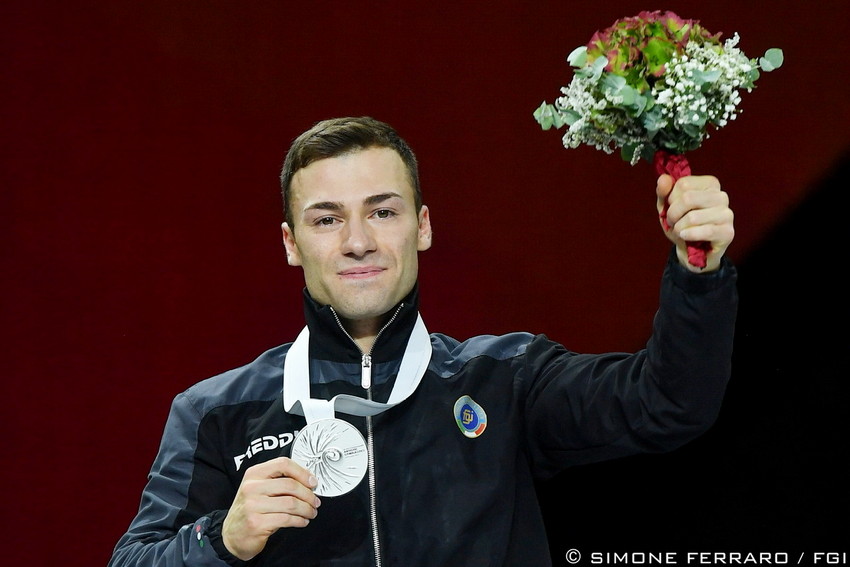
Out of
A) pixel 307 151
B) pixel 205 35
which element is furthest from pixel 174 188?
pixel 307 151

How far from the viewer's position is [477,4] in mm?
3004

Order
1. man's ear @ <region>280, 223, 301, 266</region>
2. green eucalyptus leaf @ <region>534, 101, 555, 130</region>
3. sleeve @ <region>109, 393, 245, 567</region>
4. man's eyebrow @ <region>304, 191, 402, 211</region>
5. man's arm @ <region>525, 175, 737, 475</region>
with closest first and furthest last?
man's arm @ <region>525, 175, 737, 475</region> → green eucalyptus leaf @ <region>534, 101, 555, 130</region> → sleeve @ <region>109, 393, 245, 567</region> → man's eyebrow @ <region>304, 191, 402, 211</region> → man's ear @ <region>280, 223, 301, 266</region>

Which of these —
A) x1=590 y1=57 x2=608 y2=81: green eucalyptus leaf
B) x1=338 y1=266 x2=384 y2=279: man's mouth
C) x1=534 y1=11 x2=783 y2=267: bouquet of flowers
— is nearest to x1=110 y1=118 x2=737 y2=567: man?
x1=338 y1=266 x2=384 y2=279: man's mouth

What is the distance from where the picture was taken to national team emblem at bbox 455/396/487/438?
2.22m

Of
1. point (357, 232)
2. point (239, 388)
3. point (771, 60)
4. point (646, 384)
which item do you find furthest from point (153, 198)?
point (771, 60)

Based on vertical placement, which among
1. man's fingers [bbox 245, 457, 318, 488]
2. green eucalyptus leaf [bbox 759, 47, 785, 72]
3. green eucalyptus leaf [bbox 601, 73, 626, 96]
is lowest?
man's fingers [bbox 245, 457, 318, 488]

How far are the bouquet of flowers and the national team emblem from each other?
67 centimetres

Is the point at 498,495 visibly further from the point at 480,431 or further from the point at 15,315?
the point at 15,315

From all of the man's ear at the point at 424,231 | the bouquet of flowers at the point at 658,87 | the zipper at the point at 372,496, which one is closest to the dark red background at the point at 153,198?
the man's ear at the point at 424,231

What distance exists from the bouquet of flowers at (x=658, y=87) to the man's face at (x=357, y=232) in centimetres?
60

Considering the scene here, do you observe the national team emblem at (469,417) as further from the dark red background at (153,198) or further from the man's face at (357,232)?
the dark red background at (153,198)

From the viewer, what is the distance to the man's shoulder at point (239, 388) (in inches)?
92.5

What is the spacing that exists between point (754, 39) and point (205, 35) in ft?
4.97

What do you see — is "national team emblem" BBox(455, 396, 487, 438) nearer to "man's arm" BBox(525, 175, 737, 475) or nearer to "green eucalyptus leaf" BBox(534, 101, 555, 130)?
"man's arm" BBox(525, 175, 737, 475)
